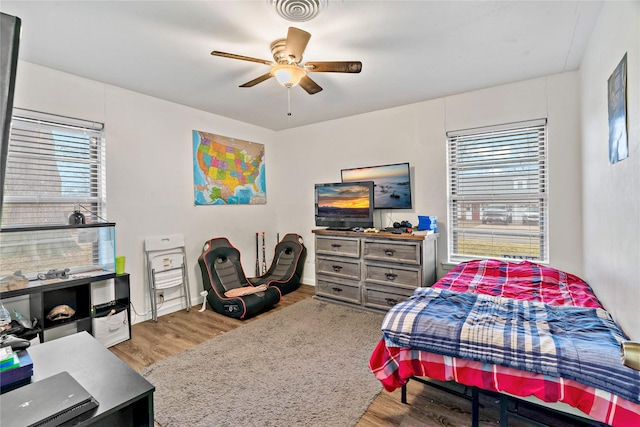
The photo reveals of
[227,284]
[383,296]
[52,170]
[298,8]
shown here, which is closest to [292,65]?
[298,8]

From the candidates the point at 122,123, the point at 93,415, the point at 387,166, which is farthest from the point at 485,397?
the point at 122,123

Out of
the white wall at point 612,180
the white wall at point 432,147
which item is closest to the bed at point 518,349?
the white wall at point 612,180

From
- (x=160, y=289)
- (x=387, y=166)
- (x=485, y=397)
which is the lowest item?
(x=485, y=397)

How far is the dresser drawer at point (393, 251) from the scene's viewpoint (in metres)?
3.38

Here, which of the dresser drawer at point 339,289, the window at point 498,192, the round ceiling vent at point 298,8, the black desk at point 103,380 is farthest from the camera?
the dresser drawer at point 339,289

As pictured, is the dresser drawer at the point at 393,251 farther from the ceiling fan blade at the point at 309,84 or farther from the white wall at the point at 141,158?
the white wall at the point at 141,158

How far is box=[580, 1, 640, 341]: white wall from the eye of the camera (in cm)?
148

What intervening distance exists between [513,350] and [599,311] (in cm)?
82

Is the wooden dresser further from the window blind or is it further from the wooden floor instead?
the window blind

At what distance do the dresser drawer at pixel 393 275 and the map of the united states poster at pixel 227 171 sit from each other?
2.18 metres

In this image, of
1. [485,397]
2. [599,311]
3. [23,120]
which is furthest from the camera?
[23,120]

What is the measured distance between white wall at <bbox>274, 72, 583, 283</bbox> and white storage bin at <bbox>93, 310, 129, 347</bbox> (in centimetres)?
260

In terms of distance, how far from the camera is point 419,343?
1724mm

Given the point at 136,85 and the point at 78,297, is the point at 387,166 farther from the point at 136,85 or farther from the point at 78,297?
the point at 78,297
